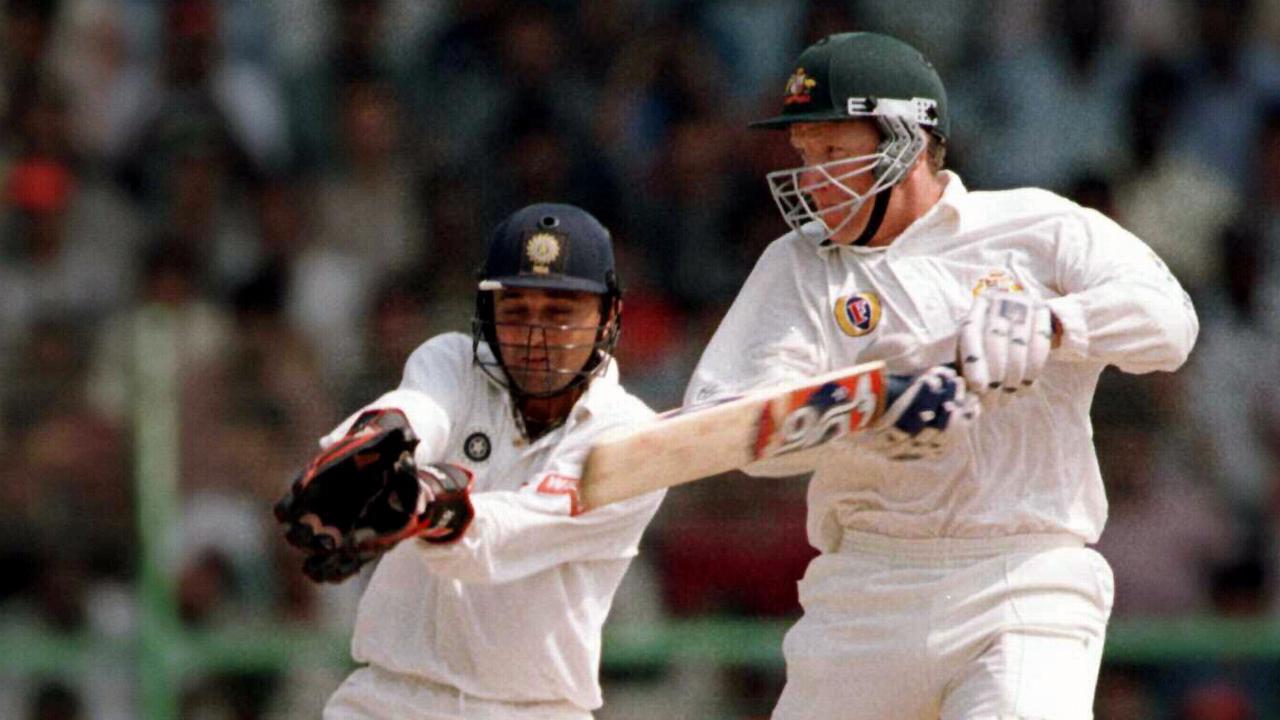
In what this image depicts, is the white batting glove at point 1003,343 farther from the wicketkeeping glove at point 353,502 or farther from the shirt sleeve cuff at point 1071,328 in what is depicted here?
the wicketkeeping glove at point 353,502

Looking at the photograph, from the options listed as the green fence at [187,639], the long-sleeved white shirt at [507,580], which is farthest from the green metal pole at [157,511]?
the long-sleeved white shirt at [507,580]

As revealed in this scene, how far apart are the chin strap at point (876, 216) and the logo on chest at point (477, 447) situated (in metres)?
0.94

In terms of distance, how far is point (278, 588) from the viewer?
9.15m

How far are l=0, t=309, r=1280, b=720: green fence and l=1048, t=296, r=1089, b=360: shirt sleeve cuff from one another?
366 centimetres

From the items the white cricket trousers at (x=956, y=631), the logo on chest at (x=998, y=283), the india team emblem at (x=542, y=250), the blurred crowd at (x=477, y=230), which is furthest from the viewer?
the blurred crowd at (x=477, y=230)

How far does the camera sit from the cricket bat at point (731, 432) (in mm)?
5125

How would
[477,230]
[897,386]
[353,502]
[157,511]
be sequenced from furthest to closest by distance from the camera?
[477,230], [157,511], [897,386], [353,502]

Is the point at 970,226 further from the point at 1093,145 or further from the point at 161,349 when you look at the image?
the point at 1093,145

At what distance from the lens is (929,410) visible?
213 inches

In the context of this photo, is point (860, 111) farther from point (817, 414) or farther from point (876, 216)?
point (817, 414)

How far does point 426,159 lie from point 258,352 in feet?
5.73

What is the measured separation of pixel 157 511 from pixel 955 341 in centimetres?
428

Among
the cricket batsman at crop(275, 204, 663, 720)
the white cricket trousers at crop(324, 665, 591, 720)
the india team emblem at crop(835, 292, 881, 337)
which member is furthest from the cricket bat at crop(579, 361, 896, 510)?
the white cricket trousers at crop(324, 665, 591, 720)

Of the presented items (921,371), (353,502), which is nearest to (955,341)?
(921,371)
